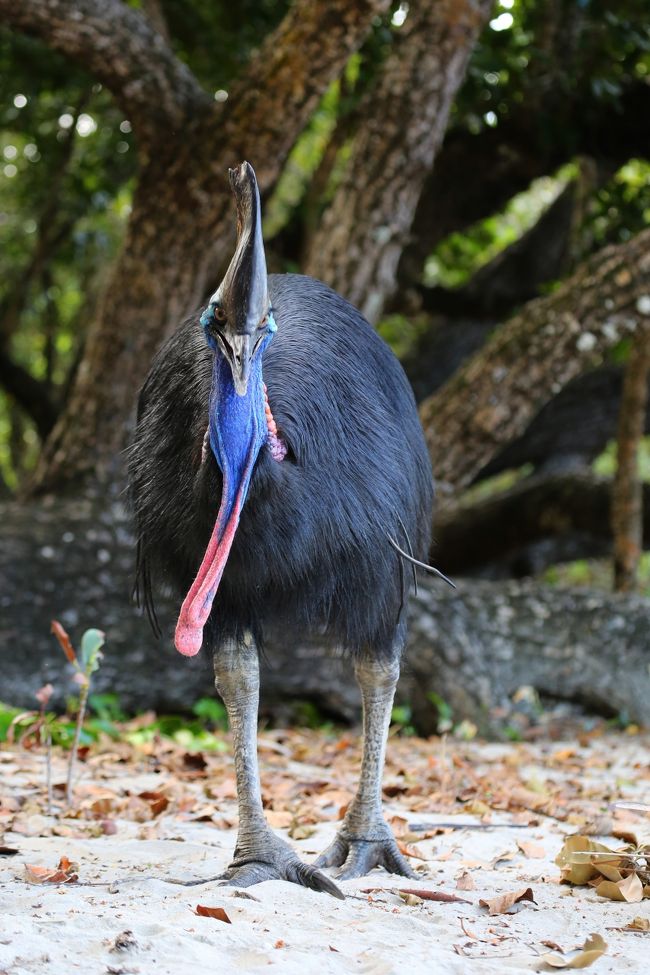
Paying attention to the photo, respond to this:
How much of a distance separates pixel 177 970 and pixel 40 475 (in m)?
4.30

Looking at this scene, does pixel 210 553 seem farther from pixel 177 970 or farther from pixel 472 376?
pixel 472 376

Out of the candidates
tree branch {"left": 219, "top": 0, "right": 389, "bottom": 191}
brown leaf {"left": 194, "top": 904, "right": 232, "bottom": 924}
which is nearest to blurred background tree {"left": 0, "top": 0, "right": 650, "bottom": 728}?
tree branch {"left": 219, "top": 0, "right": 389, "bottom": 191}

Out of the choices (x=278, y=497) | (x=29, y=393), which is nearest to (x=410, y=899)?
(x=278, y=497)

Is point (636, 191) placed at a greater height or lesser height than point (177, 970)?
greater

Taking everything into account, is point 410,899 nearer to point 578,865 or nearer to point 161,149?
point 578,865

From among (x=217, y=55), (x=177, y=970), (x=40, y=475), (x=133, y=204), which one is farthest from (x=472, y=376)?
(x=177, y=970)

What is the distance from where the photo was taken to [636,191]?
669 centimetres

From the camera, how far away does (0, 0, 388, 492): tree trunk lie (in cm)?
516

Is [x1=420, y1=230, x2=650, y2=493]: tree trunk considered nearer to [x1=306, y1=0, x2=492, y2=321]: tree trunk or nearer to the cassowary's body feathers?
[x1=306, y1=0, x2=492, y2=321]: tree trunk

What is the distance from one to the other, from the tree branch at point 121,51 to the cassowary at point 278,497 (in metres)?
2.28

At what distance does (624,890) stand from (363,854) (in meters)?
0.74

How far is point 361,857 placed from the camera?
3.12 meters

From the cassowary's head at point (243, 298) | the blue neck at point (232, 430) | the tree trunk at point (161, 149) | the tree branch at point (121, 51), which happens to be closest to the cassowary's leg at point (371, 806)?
the blue neck at point (232, 430)

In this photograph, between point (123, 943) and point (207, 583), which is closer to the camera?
point (123, 943)
